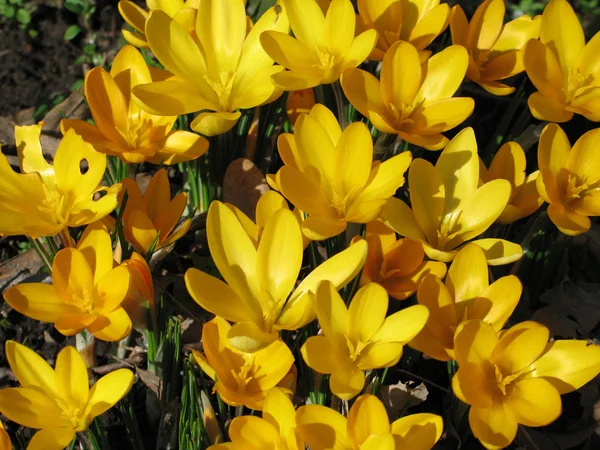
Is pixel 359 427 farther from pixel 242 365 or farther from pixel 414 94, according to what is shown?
pixel 414 94

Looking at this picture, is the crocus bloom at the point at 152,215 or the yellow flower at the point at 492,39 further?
the yellow flower at the point at 492,39

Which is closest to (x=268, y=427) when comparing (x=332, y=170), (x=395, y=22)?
(x=332, y=170)

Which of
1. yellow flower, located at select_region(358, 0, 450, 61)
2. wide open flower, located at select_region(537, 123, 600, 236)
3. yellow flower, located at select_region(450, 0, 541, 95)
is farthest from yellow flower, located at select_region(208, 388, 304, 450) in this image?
yellow flower, located at select_region(450, 0, 541, 95)

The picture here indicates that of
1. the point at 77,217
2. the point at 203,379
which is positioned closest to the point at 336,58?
the point at 77,217

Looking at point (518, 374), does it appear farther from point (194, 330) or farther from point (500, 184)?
point (194, 330)

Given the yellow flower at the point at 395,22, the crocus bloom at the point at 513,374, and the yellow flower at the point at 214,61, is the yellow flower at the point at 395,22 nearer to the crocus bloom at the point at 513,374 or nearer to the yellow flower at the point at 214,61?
the yellow flower at the point at 214,61

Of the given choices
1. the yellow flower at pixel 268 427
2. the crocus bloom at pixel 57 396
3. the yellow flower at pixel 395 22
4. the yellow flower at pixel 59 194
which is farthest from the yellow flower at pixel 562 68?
the crocus bloom at pixel 57 396

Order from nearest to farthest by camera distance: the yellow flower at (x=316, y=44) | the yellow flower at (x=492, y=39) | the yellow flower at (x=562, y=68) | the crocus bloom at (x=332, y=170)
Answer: the crocus bloom at (x=332, y=170)
the yellow flower at (x=316, y=44)
the yellow flower at (x=562, y=68)
the yellow flower at (x=492, y=39)
